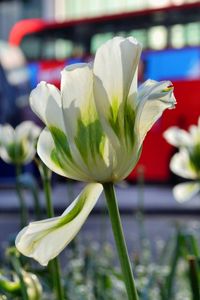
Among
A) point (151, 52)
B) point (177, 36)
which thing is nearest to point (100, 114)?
point (151, 52)

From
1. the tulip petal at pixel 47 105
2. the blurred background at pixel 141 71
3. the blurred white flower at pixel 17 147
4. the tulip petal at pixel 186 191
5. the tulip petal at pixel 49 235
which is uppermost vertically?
the tulip petal at pixel 47 105

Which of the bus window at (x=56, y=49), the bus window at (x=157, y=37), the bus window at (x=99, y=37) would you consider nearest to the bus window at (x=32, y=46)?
the bus window at (x=56, y=49)

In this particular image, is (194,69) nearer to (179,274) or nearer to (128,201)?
(128,201)

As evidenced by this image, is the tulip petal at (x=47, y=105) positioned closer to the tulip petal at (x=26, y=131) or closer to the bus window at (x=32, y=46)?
the tulip petal at (x=26, y=131)

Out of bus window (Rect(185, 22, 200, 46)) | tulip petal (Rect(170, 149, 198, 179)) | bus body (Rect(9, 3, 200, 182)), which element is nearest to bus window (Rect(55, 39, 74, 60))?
bus body (Rect(9, 3, 200, 182))

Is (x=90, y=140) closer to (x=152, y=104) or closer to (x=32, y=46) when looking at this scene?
(x=152, y=104)

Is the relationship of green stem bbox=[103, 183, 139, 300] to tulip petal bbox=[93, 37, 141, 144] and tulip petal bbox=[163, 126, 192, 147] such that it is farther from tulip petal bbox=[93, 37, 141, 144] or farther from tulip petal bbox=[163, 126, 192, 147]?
tulip petal bbox=[163, 126, 192, 147]

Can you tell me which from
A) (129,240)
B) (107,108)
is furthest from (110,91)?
(129,240)
